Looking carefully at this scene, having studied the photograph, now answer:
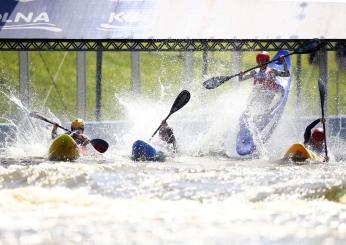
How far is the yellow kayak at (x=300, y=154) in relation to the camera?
1243cm

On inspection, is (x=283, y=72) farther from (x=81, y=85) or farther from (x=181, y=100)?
(x=81, y=85)

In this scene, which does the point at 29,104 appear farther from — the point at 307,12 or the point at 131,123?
the point at 307,12

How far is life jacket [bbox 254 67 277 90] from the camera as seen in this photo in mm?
14805

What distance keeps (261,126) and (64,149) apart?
3784 millimetres

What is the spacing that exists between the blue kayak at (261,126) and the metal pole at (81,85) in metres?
5.24

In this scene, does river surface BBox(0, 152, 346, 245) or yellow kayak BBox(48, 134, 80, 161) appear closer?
river surface BBox(0, 152, 346, 245)

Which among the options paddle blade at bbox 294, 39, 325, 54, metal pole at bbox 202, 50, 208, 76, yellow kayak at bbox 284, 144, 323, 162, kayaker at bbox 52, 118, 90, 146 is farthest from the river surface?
metal pole at bbox 202, 50, 208, 76

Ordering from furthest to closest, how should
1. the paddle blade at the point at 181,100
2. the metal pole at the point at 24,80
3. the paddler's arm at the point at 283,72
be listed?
the metal pole at the point at 24,80 → the paddler's arm at the point at 283,72 → the paddle blade at the point at 181,100

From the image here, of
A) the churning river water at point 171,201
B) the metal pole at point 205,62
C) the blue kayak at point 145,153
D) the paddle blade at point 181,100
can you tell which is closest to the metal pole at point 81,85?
the metal pole at point 205,62

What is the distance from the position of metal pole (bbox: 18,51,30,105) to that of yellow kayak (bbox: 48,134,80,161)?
714 cm

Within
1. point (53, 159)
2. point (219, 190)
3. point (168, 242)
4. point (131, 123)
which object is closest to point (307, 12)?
point (131, 123)

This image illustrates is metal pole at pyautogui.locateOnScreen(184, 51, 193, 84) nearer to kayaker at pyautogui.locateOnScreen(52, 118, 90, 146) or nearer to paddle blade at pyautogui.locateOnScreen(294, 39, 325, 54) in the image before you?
paddle blade at pyautogui.locateOnScreen(294, 39, 325, 54)

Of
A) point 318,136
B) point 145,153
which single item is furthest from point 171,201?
point 318,136

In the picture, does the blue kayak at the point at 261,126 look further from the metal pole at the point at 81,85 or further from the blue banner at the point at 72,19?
the metal pole at the point at 81,85
